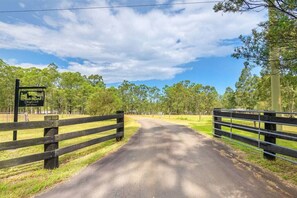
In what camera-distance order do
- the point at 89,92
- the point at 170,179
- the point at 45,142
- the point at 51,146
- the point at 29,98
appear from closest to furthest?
1. the point at 170,179
2. the point at 45,142
3. the point at 51,146
4. the point at 29,98
5. the point at 89,92

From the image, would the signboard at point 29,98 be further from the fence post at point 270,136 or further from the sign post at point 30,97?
the fence post at point 270,136

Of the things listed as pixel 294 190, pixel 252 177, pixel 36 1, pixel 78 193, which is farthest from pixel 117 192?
pixel 36 1

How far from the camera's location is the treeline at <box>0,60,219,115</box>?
57188 mm

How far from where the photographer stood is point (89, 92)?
61.9 metres

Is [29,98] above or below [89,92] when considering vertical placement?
below

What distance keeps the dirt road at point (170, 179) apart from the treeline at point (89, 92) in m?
43.7

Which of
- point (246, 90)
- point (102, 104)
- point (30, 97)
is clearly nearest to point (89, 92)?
point (102, 104)

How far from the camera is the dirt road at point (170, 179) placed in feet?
11.3

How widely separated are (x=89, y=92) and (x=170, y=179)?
60.5 metres

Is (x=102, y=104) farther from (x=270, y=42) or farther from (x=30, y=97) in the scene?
(x=270, y=42)

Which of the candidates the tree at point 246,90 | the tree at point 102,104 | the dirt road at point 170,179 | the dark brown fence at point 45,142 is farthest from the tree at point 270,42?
the tree at point 102,104

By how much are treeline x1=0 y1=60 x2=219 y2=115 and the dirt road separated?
4373cm

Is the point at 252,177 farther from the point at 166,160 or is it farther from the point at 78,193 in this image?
the point at 78,193

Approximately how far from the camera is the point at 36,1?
14172 millimetres
